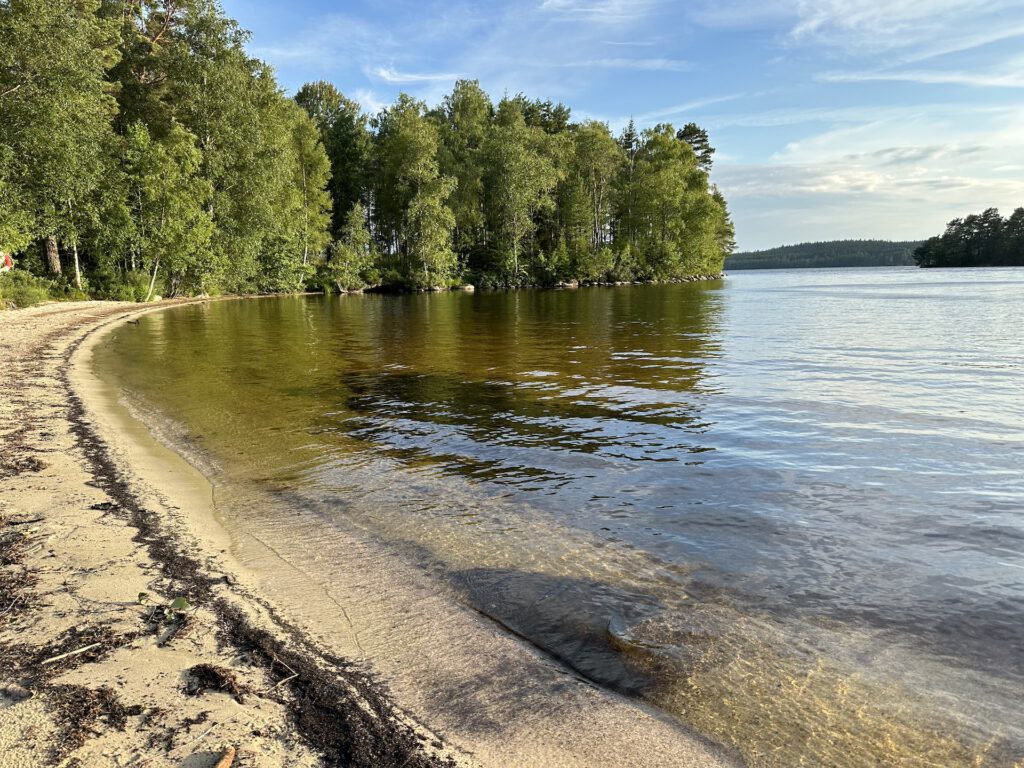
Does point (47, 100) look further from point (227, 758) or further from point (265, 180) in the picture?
point (227, 758)

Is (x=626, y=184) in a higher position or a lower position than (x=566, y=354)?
higher

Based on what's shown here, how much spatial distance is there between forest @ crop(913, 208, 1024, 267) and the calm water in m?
151

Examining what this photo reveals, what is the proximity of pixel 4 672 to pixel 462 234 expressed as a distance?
69254 mm

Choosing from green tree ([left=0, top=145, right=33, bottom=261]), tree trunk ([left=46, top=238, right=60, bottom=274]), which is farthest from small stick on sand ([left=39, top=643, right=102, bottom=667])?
tree trunk ([left=46, top=238, right=60, bottom=274])

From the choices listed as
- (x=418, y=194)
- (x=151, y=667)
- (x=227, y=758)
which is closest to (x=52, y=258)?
(x=418, y=194)

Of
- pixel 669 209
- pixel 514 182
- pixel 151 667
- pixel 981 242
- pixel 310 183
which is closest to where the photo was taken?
pixel 151 667

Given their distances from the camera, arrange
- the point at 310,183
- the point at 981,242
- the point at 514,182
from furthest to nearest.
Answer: the point at 981,242 < the point at 514,182 < the point at 310,183

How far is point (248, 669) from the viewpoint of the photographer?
11.6ft

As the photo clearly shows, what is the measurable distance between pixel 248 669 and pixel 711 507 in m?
4.88

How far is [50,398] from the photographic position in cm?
1167

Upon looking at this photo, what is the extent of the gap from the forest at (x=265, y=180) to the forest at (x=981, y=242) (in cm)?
8591

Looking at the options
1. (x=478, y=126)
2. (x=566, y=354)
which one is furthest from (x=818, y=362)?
(x=478, y=126)

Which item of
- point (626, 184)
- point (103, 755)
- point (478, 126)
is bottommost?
point (103, 755)

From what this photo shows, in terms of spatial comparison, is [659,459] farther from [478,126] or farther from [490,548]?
[478,126]
